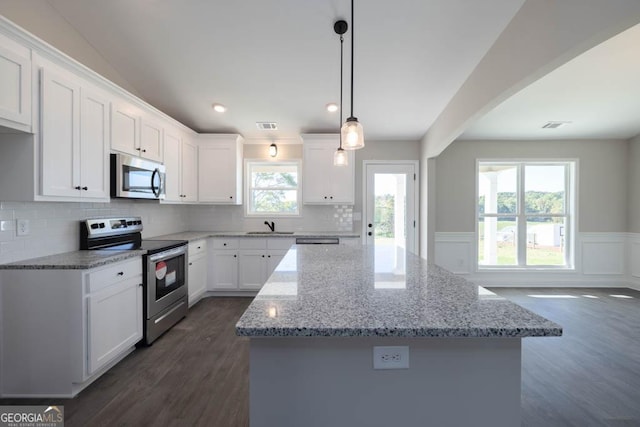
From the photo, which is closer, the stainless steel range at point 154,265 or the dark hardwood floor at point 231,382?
the dark hardwood floor at point 231,382

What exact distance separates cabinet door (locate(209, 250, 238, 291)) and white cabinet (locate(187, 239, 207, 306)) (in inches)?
5.3

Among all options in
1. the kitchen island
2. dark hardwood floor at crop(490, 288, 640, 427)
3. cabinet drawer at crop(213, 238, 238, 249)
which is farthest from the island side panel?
cabinet drawer at crop(213, 238, 238, 249)

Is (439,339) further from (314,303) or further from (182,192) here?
(182,192)

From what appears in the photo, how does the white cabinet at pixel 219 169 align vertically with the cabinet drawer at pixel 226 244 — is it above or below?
above

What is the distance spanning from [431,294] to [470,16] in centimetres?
226

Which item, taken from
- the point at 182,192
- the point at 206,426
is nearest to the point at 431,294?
the point at 206,426

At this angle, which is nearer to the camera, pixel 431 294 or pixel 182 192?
pixel 431 294

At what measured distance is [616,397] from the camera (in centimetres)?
190

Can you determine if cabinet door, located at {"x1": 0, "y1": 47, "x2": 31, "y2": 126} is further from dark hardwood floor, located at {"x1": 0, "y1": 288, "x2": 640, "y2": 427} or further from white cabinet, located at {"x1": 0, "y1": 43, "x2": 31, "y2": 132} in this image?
dark hardwood floor, located at {"x1": 0, "y1": 288, "x2": 640, "y2": 427}

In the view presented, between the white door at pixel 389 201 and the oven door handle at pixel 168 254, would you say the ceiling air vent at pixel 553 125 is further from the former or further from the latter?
the oven door handle at pixel 168 254

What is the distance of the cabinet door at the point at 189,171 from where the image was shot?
3734mm

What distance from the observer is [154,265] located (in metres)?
2.58

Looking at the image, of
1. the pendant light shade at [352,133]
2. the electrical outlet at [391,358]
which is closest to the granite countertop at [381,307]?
the electrical outlet at [391,358]

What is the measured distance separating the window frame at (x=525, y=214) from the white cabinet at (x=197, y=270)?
4.30 m
